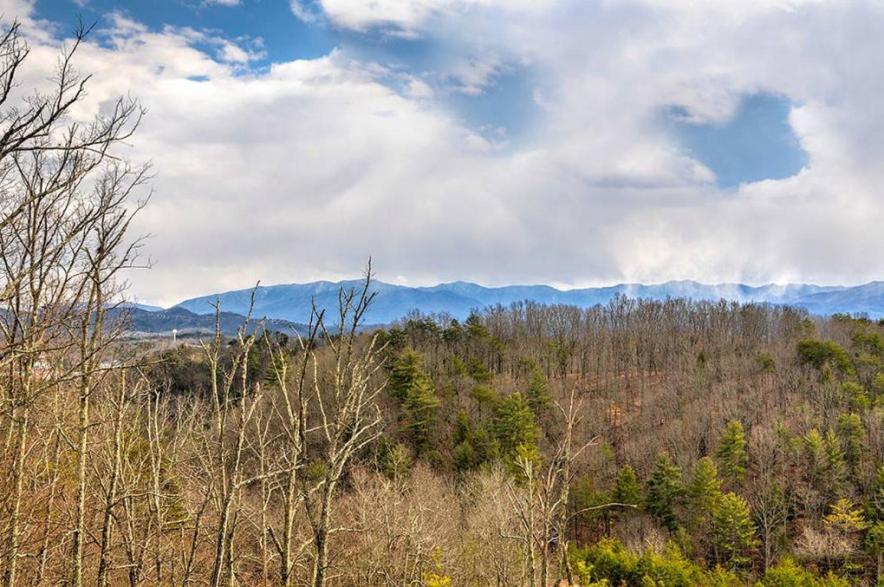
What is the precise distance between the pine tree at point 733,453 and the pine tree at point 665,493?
491 cm

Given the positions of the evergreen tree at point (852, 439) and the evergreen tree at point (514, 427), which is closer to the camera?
the evergreen tree at point (852, 439)

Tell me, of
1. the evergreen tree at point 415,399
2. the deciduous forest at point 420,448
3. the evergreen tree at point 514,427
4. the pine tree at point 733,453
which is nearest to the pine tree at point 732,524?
the deciduous forest at point 420,448

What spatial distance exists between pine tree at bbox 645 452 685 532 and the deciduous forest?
138 mm

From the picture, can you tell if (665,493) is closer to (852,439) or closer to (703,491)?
(703,491)

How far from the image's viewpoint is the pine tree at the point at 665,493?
3488 centimetres

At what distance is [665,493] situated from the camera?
34.9 metres

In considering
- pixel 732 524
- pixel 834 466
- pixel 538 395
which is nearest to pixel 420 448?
pixel 538 395

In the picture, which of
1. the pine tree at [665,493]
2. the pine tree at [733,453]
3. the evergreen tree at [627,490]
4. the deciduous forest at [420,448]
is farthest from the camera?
the pine tree at [733,453]

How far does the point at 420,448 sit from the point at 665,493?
57.9 ft

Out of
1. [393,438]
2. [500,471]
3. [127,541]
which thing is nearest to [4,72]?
[127,541]

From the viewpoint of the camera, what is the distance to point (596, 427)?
52.1 metres

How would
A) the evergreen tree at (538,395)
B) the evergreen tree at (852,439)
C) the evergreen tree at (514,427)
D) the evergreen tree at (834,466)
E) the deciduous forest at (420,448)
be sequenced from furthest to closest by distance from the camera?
the evergreen tree at (538,395)
the evergreen tree at (514,427)
the evergreen tree at (852,439)
the evergreen tree at (834,466)
the deciduous forest at (420,448)

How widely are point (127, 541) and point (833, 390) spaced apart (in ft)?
171

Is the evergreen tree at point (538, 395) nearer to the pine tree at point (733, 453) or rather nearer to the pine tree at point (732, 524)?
the pine tree at point (733, 453)
